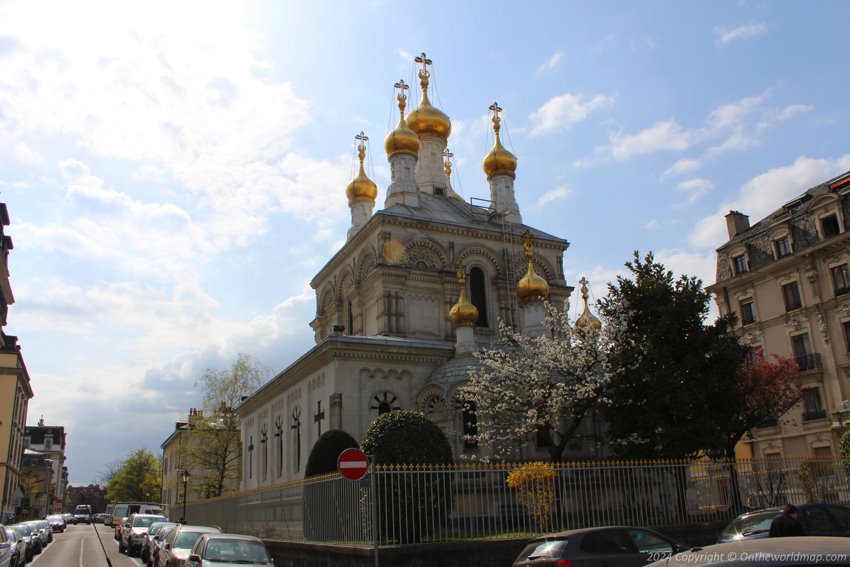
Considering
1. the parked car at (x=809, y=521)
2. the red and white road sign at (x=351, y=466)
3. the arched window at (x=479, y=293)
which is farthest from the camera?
the arched window at (x=479, y=293)

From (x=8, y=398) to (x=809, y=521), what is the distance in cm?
4970

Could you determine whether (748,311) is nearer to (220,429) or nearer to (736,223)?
(736,223)

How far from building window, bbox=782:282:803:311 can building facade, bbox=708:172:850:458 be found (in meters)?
0.04

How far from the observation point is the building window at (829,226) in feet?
104

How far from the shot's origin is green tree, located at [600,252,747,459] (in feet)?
67.7

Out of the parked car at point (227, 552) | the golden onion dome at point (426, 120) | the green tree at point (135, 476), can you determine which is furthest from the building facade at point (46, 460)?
the parked car at point (227, 552)

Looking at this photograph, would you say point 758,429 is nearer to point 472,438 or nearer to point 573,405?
point 573,405

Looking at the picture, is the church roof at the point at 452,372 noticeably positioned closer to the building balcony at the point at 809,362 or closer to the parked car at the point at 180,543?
the parked car at the point at 180,543

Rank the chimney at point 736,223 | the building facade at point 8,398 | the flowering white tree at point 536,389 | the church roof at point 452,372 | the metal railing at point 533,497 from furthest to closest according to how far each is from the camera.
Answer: the building facade at point 8,398
the chimney at point 736,223
the church roof at point 452,372
the flowering white tree at point 536,389
the metal railing at point 533,497

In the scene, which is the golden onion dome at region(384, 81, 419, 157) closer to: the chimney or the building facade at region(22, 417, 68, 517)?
the chimney

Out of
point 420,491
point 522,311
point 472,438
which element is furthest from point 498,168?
point 420,491

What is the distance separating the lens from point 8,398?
158 ft

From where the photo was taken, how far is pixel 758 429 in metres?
34.7

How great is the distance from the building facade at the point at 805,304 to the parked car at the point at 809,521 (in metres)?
20.6
